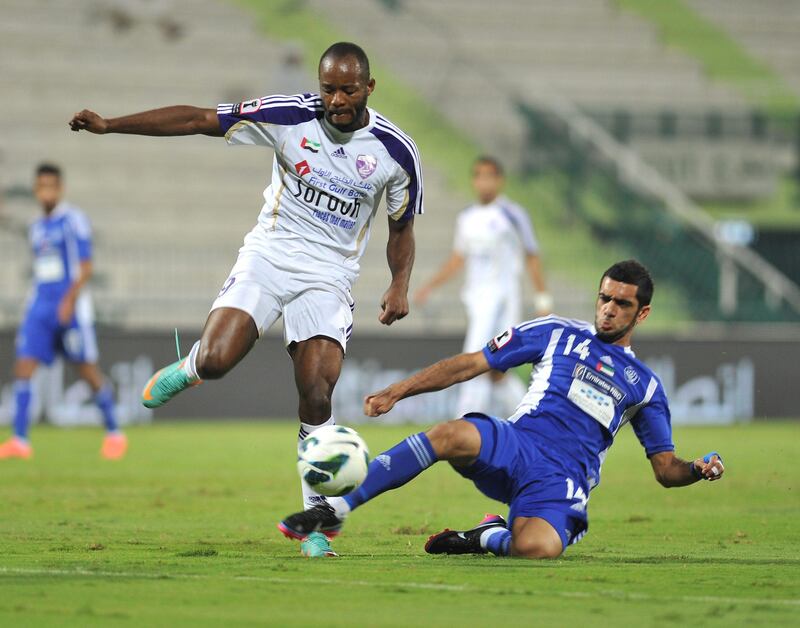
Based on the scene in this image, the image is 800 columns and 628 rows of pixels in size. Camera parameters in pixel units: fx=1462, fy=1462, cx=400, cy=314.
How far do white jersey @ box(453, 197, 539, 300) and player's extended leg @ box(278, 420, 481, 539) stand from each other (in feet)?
27.6

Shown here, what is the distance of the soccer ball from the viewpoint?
5957 millimetres

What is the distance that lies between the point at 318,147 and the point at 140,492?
3.88 meters

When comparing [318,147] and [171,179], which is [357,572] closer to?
[318,147]

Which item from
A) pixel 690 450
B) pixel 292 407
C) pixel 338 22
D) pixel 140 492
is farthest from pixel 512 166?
pixel 140 492

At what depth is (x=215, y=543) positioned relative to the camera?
7039 mm

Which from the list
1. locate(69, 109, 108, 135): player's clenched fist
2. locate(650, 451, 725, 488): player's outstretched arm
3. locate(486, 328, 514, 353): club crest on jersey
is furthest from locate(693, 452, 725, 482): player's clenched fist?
locate(69, 109, 108, 135): player's clenched fist

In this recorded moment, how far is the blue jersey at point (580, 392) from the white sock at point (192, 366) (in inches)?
54.9

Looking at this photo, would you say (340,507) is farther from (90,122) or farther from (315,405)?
(90,122)

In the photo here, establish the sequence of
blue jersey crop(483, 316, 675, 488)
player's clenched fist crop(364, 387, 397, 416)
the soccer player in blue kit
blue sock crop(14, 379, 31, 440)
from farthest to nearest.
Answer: blue sock crop(14, 379, 31, 440)
blue jersey crop(483, 316, 675, 488)
the soccer player in blue kit
player's clenched fist crop(364, 387, 397, 416)

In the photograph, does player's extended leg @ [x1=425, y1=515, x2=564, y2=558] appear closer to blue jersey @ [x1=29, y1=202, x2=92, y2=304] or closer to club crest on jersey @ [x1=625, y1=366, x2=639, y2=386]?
club crest on jersey @ [x1=625, y1=366, x2=639, y2=386]

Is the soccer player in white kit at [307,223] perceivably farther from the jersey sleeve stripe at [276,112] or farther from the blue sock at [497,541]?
the blue sock at [497,541]

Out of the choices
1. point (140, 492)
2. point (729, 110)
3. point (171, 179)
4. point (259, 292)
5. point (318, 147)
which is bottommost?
point (140, 492)

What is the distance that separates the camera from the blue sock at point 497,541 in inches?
255

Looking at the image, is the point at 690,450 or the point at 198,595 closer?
the point at 198,595
